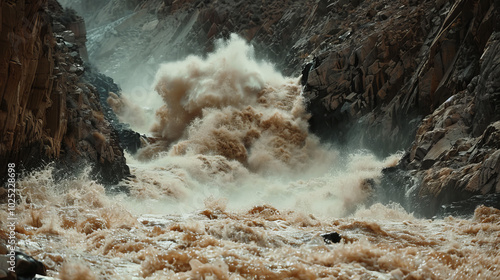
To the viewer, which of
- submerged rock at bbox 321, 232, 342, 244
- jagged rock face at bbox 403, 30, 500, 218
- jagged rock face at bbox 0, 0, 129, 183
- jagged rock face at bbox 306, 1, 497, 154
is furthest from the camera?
jagged rock face at bbox 306, 1, 497, 154

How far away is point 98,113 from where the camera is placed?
1852cm

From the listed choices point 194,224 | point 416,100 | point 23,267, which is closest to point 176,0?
point 416,100

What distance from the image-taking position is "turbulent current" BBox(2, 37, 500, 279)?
7121mm

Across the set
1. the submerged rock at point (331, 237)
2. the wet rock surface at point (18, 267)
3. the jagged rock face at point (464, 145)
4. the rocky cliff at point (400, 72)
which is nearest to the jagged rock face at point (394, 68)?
the rocky cliff at point (400, 72)

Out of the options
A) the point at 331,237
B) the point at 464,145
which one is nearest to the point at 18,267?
the point at 331,237

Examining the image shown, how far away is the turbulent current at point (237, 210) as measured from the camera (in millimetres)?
7121

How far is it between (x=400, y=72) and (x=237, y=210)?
10.9m

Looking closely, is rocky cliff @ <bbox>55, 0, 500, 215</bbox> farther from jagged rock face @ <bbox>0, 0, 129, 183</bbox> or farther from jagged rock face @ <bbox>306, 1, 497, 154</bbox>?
jagged rock face @ <bbox>0, 0, 129, 183</bbox>

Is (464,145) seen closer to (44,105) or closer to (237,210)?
(237,210)

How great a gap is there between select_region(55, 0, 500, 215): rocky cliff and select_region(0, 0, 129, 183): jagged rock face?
1039 centimetres

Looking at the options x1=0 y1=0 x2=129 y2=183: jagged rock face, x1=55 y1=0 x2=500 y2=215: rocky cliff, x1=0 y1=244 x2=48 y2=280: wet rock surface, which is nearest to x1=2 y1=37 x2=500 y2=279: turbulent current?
x1=0 y1=244 x2=48 y2=280: wet rock surface

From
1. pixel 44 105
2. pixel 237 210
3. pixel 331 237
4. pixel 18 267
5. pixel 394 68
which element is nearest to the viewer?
pixel 18 267

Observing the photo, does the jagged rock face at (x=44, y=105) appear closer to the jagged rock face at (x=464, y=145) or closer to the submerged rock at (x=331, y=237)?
the submerged rock at (x=331, y=237)

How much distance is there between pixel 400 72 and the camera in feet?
67.1
